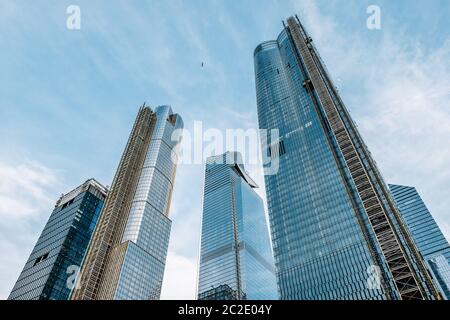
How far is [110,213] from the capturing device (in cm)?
16962

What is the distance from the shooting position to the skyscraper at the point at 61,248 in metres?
153

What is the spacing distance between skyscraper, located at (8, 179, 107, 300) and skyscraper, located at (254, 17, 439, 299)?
99.0 metres

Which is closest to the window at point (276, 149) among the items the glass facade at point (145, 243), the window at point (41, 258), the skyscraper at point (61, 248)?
the glass facade at point (145, 243)

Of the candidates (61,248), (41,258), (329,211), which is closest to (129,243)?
(61,248)

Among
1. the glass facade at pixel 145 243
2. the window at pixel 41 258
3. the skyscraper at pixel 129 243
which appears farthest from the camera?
the window at pixel 41 258

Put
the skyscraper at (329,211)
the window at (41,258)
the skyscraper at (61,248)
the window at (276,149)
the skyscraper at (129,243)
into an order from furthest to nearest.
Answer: the window at (41,258) < the window at (276,149) < the skyscraper at (61,248) < the skyscraper at (129,243) < the skyscraper at (329,211)

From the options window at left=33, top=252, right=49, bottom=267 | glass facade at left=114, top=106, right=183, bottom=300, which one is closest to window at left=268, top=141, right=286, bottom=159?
glass facade at left=114, top=106, right=183, bottom=300

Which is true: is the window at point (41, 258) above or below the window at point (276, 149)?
below

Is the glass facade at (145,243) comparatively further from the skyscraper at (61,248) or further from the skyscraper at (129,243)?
the skyscraper at (61,248)

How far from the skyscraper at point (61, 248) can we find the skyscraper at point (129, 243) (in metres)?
15.5

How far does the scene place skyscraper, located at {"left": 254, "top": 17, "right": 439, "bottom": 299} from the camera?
68562 mm

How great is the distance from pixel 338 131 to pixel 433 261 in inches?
6266

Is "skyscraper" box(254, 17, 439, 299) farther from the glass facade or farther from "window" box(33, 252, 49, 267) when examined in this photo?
"window" box(33, 252, 49, 267)

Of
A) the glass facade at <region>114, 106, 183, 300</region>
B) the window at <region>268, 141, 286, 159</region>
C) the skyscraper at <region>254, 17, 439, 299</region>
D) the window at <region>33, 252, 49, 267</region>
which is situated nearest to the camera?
the skyscraper at <region>254, 17, 439, 299</region>
